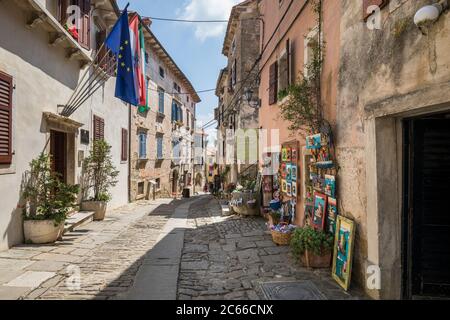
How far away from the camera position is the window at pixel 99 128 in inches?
431

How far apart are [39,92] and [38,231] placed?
9.87ft

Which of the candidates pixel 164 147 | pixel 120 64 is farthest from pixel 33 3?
pixel 164 147

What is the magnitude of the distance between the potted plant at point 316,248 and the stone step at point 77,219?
534 centimetres

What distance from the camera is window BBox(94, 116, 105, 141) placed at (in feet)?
36.0

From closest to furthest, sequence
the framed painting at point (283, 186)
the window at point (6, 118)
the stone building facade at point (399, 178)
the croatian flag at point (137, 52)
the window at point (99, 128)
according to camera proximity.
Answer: the stone building facade at point (399, 178) < the window at point (6, 118) < the framed painting at point (283, 186) < the croatian flag at point (137, 52) < the window at point (99, 128)

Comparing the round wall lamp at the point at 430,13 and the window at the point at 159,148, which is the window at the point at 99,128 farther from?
the round wall lamp at the point at 430,13

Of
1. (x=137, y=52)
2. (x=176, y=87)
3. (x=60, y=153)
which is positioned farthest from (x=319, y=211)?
(x=176, y=87)

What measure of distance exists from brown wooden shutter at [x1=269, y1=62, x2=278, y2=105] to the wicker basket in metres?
4.17

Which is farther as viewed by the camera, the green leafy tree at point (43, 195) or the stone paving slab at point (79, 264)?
the green leafy tree at point (43, 195)

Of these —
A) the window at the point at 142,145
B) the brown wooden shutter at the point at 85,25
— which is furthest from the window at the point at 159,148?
the brown wooden shutter at the point at 85,25

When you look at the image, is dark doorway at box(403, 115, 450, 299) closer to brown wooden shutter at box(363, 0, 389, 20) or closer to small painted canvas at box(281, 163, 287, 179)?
brown wooden shutter at box(363, 0, 389, 20)

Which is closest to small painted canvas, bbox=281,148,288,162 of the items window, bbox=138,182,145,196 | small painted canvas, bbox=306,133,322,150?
small painted canvas, bbox=306,133,322,150
